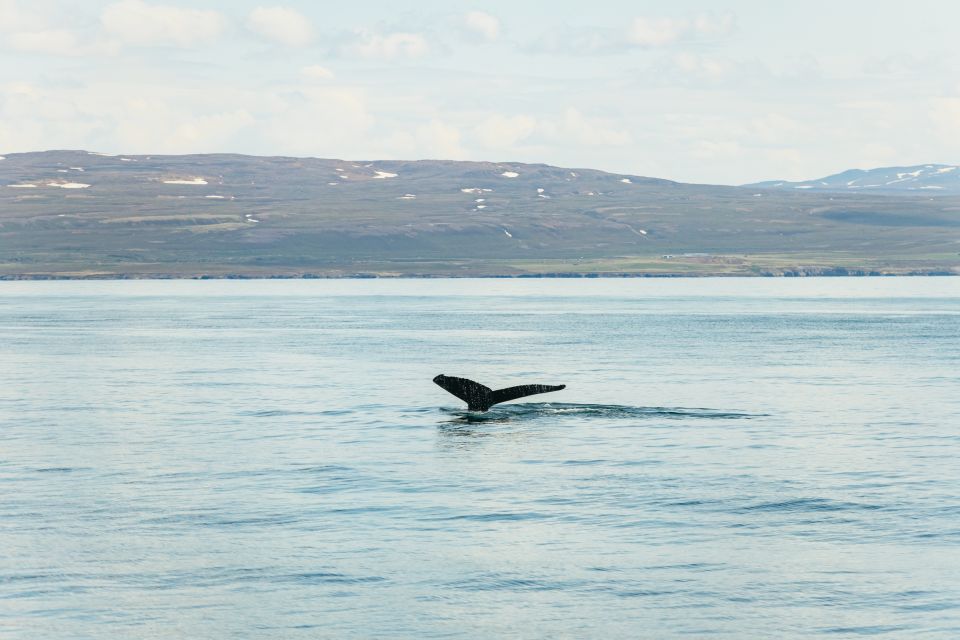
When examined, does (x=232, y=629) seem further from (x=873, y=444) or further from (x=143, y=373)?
(x=143, y=373)

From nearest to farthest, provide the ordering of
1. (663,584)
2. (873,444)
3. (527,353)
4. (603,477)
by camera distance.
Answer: (663,584) → (603,477) → (873,444) → (527,353)

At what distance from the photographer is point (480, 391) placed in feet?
178

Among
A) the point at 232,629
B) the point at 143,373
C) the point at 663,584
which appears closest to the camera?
the point at 232,629

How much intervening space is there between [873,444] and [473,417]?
51.1 feet

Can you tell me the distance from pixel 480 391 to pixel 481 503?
20413mm

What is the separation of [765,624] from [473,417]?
99.6ft

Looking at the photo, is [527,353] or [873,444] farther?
[527,353]

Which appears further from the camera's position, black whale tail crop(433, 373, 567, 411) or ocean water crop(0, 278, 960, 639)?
black whale tail crop(433, 373, 567, 411)

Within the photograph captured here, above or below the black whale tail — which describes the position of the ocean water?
below

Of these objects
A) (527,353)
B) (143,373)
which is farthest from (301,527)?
(527,353)

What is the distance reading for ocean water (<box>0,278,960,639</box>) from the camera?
2420 centimetres

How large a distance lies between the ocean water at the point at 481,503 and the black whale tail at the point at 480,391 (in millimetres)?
789

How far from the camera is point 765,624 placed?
76.6 feet

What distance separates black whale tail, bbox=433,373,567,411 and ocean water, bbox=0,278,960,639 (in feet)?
2.59
